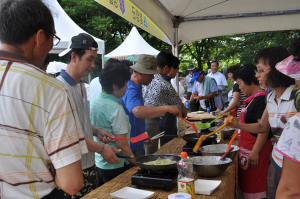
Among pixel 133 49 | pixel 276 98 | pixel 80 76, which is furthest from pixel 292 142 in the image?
pixel 133 49

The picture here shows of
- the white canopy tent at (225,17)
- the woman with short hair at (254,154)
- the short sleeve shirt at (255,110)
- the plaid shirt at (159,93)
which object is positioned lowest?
the woman with short hair at (254,154)

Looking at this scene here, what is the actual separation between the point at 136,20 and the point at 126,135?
1.38 meters

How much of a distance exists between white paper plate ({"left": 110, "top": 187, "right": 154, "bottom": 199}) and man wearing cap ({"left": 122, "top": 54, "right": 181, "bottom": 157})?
102 cm

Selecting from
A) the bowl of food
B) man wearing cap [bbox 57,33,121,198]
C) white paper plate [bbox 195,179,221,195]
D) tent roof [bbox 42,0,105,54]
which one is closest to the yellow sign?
man wearing cap [bbox 57,33,121,198]

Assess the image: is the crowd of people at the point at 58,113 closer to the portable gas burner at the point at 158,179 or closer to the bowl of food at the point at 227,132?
the portable gas burner at the point at 158,179

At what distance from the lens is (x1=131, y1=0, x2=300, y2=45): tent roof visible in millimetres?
3875

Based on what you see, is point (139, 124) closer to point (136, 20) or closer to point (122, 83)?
point (122, 83)

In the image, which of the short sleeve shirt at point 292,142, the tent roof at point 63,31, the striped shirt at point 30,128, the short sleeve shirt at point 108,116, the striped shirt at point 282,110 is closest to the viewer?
the striped shirt at point 30,128

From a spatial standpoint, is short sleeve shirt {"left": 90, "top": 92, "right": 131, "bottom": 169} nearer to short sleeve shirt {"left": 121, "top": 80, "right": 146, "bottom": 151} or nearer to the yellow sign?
short sleeve shirt {"left": 121, "top": 80, "right": 146, "bottom": 151}

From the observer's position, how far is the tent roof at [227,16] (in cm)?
388

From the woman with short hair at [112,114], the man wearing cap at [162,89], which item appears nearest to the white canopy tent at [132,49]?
the man wearing cap at [162,89]

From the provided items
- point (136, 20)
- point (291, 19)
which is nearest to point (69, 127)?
point (136, 20)

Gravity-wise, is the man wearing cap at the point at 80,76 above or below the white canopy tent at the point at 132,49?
below

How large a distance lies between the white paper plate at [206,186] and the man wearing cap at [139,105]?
0.99 metres
